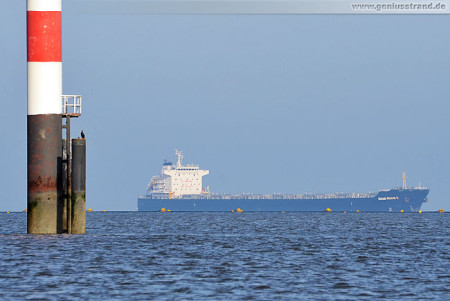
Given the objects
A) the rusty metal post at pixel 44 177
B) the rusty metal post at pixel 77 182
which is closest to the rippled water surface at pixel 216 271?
the rusty metal post at pixel 44 177

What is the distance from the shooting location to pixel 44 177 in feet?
121

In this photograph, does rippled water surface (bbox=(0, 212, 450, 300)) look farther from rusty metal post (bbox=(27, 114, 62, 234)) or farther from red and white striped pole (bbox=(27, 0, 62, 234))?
red and white striped pole (bbox=(27, 0, 62, 234))

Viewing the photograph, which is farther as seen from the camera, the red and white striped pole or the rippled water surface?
the red and white striped pole

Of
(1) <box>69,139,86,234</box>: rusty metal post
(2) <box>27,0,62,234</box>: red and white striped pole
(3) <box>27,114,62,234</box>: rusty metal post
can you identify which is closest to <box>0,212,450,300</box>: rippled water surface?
(3) <box>27,114,62,234</box>: rusty metal post

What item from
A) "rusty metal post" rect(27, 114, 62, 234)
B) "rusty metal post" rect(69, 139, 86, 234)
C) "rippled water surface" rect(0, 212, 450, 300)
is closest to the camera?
"rippled water surface" rect(0, 212, 450, 300)

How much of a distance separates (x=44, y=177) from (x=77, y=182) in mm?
1346

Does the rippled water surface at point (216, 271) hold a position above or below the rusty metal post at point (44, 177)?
below

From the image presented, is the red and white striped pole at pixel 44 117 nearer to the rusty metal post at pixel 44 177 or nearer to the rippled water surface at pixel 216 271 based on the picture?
the rusty metal post at pixel 44 177

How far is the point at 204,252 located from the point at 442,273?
11.5 metres

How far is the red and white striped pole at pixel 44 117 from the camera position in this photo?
3684 cm

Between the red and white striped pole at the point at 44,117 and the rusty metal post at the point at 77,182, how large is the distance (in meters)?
0.58

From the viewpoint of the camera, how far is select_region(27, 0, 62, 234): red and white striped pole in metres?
36.8

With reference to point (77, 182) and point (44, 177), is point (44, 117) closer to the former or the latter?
point (44, 177)

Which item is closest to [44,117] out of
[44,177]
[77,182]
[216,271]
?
[44,177]
